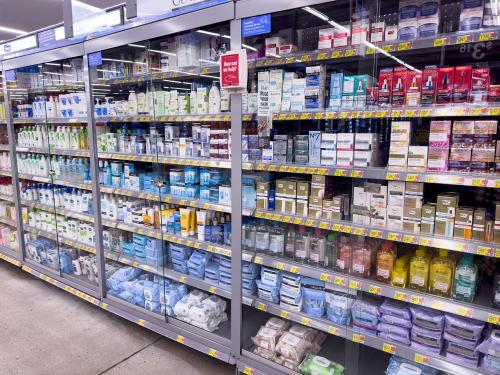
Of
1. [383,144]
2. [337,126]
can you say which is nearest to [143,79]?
[337,126]

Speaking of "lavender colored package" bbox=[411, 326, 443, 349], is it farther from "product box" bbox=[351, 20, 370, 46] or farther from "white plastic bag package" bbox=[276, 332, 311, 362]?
"product box" bbox=[351, 20, 370, 46]

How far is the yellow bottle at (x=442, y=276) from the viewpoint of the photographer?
2.05m

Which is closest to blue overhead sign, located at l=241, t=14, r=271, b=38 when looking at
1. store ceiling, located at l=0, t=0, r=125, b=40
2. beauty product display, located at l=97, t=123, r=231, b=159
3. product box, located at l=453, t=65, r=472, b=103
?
beauty product display, located at l=97, t=123, r=231, b=159

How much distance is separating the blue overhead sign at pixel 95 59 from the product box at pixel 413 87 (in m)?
2.73

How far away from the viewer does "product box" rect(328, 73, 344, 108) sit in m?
2.27

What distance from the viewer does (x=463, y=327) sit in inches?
79.4

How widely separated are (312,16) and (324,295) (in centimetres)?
197

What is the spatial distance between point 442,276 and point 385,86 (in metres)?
1.18

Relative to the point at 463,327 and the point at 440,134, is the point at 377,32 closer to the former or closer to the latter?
the point at 440,134

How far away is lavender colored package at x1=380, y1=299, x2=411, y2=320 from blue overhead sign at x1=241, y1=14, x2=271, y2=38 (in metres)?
1.95

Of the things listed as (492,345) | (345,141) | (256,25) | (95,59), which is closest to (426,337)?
(492,345)

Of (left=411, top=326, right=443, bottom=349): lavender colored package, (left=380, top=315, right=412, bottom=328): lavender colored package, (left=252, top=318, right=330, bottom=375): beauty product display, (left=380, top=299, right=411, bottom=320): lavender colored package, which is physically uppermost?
(left=380, top=299, right=411, bottom=320): lavender colored package

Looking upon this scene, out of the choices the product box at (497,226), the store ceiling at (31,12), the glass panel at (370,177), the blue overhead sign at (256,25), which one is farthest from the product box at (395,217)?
the store ceiling at (31,12)

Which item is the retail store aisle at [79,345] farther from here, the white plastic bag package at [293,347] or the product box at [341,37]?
the product box at [341,37]
